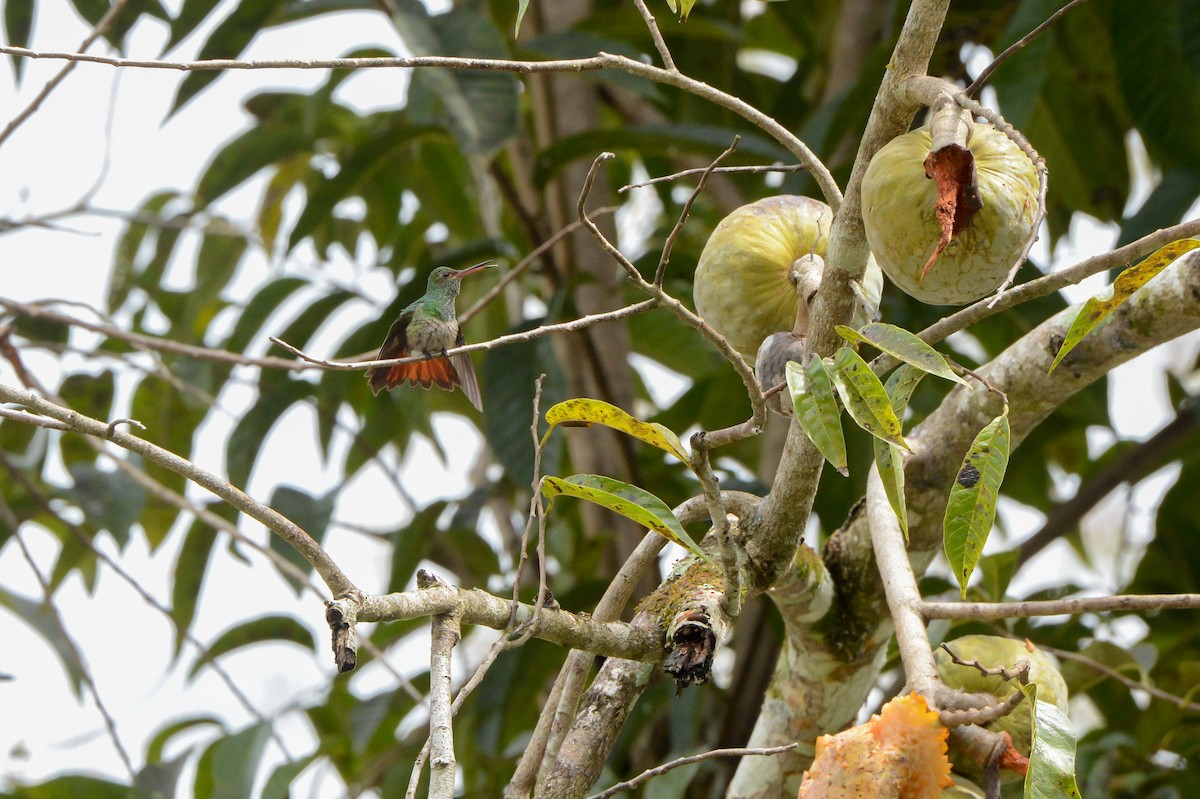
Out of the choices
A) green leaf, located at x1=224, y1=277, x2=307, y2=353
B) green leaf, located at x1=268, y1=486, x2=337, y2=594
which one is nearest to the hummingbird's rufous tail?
green leaf, located at x1=268, y1=486, x2=337, y2=594

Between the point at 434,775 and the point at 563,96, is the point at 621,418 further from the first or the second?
the point at 563,96

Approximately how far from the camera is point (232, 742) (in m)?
1.67

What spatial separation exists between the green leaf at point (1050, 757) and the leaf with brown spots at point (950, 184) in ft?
0.81

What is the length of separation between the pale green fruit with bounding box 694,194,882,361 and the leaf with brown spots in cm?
19

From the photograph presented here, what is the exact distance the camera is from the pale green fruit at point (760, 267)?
31.9 inches

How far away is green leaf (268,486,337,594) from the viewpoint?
1526 millimetres

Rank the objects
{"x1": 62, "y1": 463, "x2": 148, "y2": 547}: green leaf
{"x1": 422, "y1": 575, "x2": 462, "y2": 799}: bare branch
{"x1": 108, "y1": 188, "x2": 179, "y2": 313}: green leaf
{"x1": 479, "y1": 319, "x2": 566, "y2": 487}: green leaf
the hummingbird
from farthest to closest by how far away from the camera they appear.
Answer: {"x1": 108, "y1": 188, "x2": 179, "y2": 313}: green leaf → {"x1": 62, "y1": 463, "x2": 148, "y2": 547}: green leaf → {"x1": 479, "y1": 319, "x2": 566, "y2": 487}: green leaf → the hummingbird → {"x1": 422, "y1": 575, "x2": 462, "y2": 799}: bare branch

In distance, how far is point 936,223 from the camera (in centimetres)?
64

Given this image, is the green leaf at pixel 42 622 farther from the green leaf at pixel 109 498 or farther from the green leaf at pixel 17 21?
the green leaf at pixel 17 21

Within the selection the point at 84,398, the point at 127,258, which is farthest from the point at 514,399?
the point at 127,258

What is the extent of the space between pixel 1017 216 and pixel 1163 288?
26 centimetres

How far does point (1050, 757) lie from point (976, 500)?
0.14 m

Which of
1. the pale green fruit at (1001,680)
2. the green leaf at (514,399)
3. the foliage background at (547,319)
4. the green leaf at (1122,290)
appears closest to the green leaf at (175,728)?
the foliage background at (547,319)

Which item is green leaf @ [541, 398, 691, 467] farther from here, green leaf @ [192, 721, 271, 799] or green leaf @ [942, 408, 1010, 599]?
green leaf @ [192, 721, 271, 799]
